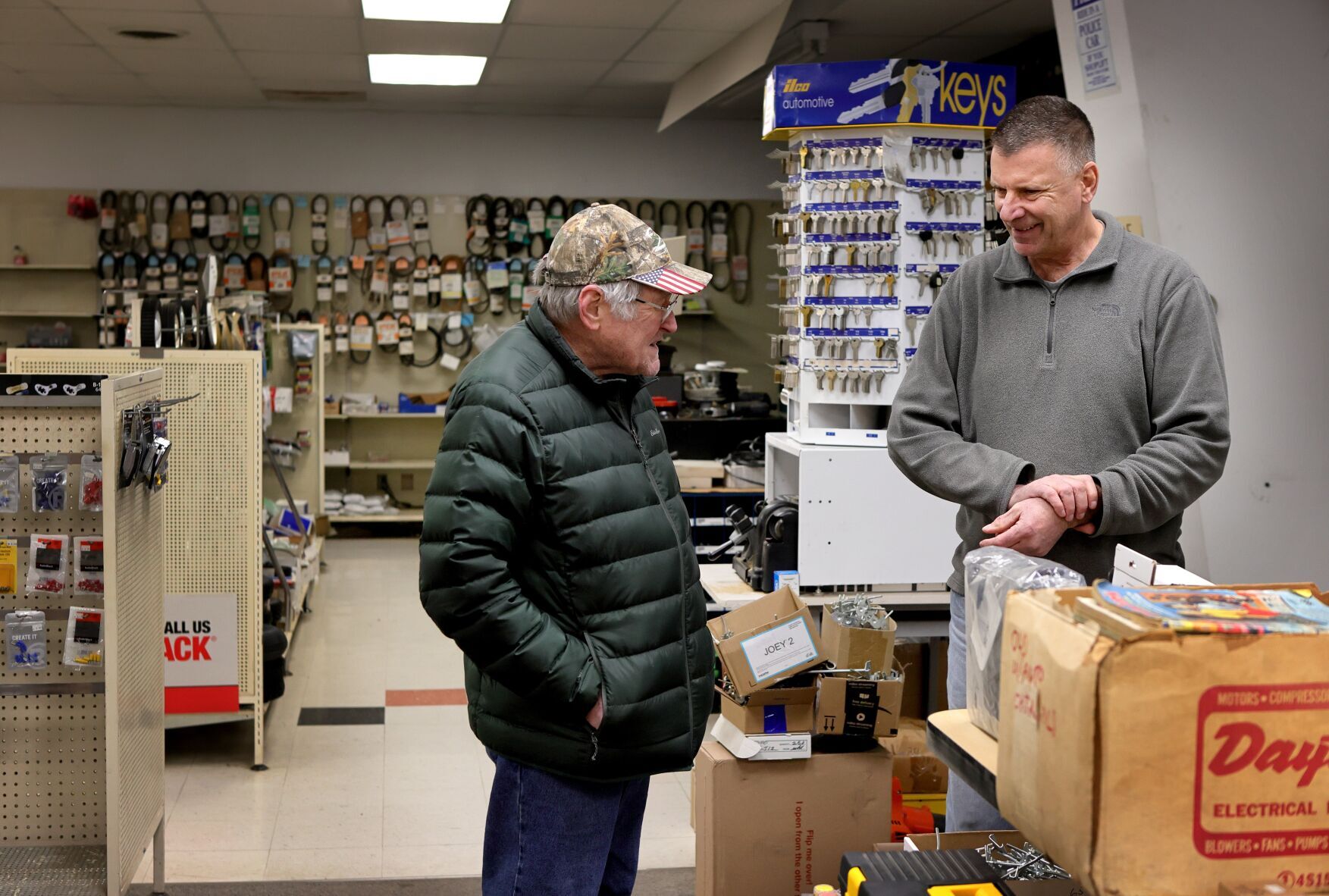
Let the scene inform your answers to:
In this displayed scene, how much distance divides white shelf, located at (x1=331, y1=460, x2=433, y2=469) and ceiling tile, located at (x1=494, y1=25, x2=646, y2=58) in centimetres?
336

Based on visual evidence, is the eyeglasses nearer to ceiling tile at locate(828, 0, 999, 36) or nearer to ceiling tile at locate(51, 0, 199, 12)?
ceiling tile at locate(828, 0, 999, 36)

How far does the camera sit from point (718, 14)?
6.52 metres

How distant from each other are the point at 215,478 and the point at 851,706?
2410 millimetres

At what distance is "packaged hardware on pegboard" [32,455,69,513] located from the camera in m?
2.87

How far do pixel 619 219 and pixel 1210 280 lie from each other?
7.04 feet

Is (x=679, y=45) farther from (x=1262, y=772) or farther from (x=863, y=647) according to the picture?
(x=1262, y=772)

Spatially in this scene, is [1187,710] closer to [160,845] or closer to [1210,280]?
[1210,280]

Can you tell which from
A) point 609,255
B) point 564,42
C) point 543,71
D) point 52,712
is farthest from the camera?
point 543,71

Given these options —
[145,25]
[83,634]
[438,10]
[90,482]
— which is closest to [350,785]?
[83,634]

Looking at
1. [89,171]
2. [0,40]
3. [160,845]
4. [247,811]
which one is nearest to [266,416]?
[247,811]

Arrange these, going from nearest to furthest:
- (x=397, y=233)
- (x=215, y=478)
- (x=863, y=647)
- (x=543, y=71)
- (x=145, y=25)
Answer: (x=863, y=647), (x=215, y=478), (x=145, y=25), (x=543, y=71), (x=397, y=233)

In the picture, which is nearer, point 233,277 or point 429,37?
point 429,37

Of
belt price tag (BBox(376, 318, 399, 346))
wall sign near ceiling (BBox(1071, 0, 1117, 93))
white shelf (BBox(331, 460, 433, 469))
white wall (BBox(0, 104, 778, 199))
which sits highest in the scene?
white wall (BBox(0, 104, 778, 199))

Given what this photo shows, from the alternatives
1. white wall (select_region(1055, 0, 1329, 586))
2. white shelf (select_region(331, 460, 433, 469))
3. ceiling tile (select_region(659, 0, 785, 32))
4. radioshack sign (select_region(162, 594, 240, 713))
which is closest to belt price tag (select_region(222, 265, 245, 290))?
white shelf (select_region(331, 460, 433, 469))
